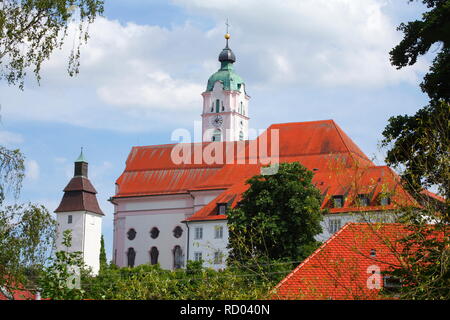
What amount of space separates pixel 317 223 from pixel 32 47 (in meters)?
27.0

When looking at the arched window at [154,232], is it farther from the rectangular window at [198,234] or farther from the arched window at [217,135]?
the arched window at [217,135]

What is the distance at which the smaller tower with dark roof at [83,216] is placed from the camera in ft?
217

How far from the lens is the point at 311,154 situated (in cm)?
5691

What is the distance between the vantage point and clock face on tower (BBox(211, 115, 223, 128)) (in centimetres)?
8644

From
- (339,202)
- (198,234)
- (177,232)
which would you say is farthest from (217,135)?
(339,202)

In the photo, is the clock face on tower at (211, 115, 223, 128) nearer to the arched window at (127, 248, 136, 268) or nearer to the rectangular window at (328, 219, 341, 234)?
the arched window at (127, 248, 136, 268)

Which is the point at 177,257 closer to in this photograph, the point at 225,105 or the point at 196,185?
the point at 196,185

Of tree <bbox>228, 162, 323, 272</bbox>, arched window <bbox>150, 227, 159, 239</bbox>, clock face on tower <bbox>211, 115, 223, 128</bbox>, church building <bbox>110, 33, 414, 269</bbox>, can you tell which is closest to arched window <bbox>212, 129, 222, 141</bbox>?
clock face on tower <bbox>211, 115, 223, 128</bbox>

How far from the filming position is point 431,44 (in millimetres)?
19953

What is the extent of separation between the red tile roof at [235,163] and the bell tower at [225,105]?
14985mm

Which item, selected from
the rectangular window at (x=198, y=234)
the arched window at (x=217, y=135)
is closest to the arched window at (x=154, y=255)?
the rectangular window at (x=198, y=234)
